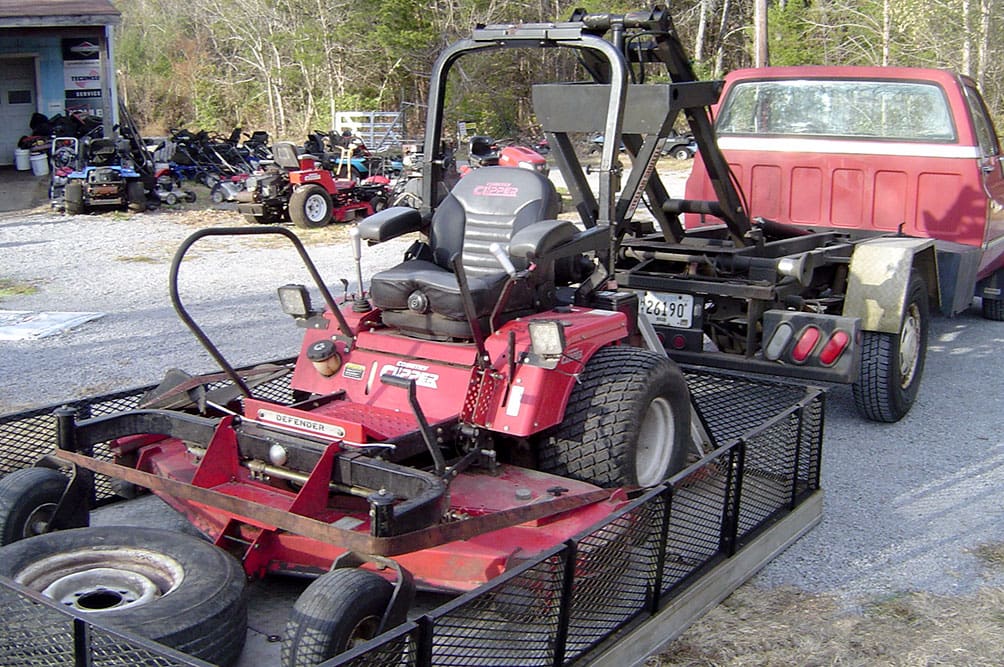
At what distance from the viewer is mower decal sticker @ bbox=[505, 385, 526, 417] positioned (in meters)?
4.08

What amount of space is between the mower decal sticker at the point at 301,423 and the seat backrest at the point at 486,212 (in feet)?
4.38

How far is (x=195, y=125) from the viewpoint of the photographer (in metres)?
33.4

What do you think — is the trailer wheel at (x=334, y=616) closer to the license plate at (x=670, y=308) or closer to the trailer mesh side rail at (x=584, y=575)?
the trailer mesh side rail at (x=584, y=575)

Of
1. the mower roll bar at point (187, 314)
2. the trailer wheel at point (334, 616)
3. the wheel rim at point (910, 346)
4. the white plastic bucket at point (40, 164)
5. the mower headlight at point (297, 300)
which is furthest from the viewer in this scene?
the white plastic bucket at point (40, 164)

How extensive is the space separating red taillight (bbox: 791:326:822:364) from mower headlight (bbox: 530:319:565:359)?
2413mm

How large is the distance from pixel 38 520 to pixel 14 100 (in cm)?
2140

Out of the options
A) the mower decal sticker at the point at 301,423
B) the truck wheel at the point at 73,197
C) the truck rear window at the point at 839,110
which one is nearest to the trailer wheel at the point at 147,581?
the mower decal sticker at the point at 301,423

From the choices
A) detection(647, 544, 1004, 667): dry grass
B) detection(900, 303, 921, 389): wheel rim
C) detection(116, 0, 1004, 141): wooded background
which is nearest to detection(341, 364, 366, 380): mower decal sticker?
detection(647, 544, 1004, 667): dry grass

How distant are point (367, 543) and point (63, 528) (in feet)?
4.82

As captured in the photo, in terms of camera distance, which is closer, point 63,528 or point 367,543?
point 367,543

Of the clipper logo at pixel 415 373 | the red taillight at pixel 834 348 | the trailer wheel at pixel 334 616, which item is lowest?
the trailer wheel at pixel 334 616

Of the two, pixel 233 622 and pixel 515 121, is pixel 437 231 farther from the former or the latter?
pixel 515 121

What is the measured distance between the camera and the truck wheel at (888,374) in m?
6.21

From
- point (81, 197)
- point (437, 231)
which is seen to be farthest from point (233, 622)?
point (81, 197)
